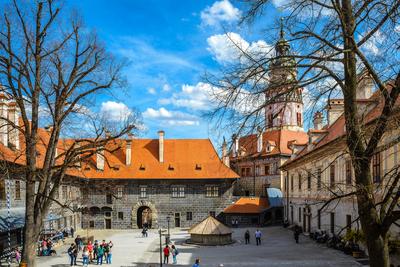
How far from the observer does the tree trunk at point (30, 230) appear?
13430 mm

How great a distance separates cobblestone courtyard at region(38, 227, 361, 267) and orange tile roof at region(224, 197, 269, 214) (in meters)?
8.47

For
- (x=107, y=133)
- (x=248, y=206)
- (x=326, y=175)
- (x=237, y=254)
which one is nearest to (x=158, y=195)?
(x=248, y=206)

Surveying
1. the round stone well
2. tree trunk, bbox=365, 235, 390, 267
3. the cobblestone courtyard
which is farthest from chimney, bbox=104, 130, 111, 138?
the round stone well

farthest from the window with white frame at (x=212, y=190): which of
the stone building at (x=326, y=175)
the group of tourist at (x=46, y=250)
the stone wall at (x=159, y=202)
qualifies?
the group of tourist at (x=46, y=250)

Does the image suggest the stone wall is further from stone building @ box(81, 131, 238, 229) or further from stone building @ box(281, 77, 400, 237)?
stone building @ box(281, 77, 400, 237)

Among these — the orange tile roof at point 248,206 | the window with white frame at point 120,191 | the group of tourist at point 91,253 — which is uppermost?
the window with white frame at point 120,191

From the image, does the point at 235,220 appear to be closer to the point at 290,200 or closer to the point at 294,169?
the point at 290,200

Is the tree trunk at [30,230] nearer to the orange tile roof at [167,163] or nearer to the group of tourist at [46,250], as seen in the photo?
the group of tourist at [46,250]

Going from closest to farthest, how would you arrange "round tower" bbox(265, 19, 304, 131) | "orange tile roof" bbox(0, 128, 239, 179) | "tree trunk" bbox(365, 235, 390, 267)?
"round tower" bbox(265, 19, 304, 131)
"tree trunk" bbox(365, 235, 390, 267)
"orange tile roof" bbox(0, 128, 239, 179)

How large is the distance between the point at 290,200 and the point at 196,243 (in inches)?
→ 521

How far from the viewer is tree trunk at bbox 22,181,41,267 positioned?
1343 centimetres

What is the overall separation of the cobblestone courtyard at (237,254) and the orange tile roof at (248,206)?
27.8 ft

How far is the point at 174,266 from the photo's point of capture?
2164 cm

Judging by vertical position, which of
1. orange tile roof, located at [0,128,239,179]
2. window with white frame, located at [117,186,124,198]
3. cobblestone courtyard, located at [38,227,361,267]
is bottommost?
cobblestone courtyard, located at [38,227,361,267]
